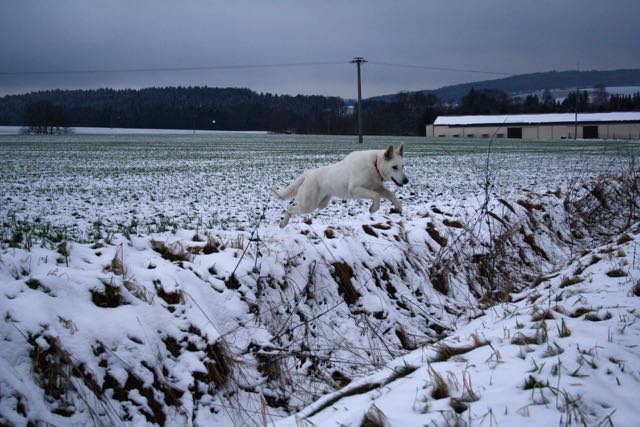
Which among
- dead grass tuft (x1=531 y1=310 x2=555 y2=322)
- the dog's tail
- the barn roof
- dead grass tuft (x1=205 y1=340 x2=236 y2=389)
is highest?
the barn roof

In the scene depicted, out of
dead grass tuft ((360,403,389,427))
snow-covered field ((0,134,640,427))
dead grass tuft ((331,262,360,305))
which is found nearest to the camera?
dead grass tuft ((360,403,389,427))

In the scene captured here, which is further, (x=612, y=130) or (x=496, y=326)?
(x=612, y=130)

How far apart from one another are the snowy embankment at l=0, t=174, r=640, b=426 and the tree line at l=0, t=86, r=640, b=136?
9643 cm

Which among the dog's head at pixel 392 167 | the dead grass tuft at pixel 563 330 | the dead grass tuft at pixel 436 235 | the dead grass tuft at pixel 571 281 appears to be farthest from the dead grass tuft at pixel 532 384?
the dog's head at pixel 392 167

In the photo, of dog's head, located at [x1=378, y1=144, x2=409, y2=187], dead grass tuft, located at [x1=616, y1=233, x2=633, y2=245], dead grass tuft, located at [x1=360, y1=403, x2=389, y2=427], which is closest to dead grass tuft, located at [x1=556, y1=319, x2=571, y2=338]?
dead grass tuft, located at [x1=360, y1=403, x2=389, y2=427]

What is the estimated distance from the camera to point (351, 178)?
8148 millimetres

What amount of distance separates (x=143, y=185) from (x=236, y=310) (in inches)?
433

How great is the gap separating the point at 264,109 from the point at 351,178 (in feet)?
458

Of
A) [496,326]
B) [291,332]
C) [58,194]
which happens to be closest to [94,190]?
[58,194]

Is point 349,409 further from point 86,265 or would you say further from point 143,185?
point 143,185

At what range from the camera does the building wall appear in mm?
85688

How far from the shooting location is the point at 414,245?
6539 millimetres

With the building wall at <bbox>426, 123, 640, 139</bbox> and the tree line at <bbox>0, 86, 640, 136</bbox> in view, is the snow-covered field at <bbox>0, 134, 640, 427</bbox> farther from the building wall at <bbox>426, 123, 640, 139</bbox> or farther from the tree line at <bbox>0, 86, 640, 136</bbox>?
the tree line at <bbox>0, 86, 640, 136</bbox>

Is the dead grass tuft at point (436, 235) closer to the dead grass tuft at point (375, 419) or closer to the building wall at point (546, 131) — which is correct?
the dead grass tuft at point (375, 419)
